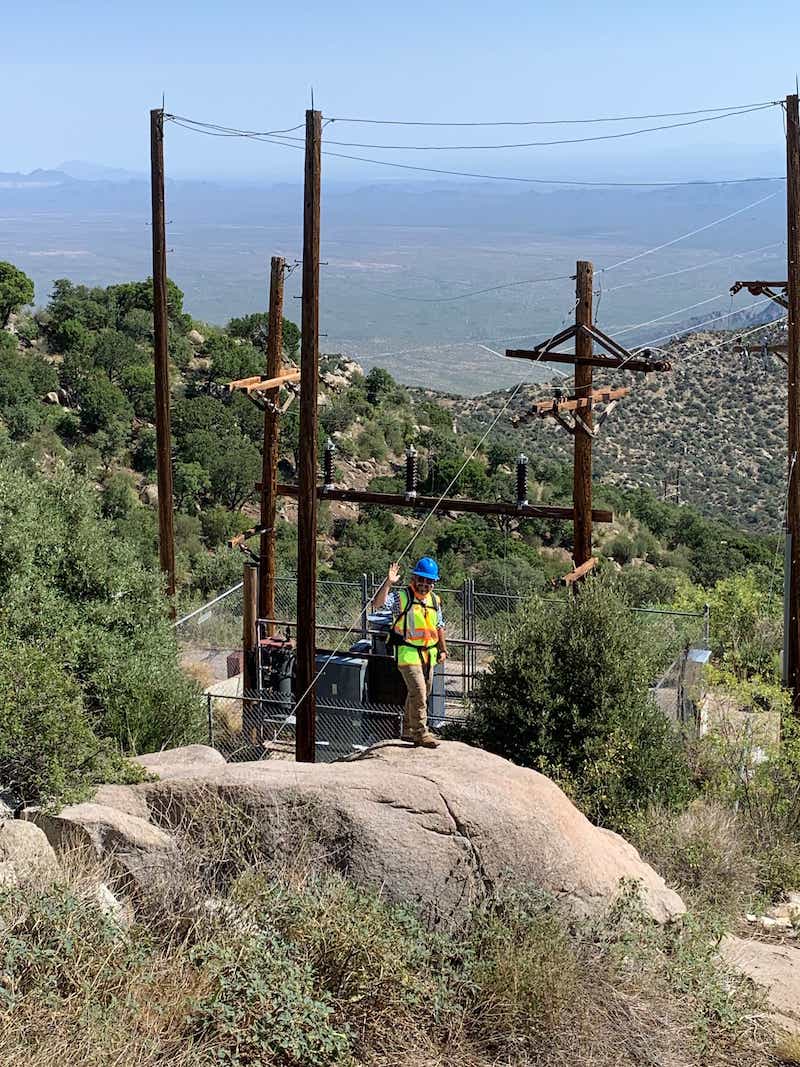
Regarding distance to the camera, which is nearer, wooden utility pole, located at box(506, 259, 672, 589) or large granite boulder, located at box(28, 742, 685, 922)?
large granite boulder, located at box(28, 742, 685, 922)

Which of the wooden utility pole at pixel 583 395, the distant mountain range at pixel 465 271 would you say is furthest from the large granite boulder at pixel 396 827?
the distant mountain range at pixel 465 271

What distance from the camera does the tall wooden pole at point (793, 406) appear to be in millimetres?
15375

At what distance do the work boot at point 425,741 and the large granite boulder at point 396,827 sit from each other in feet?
3.87

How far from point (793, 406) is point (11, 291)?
35.4 meters

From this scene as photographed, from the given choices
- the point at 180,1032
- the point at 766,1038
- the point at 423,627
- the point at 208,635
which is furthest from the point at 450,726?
the point at 208,635

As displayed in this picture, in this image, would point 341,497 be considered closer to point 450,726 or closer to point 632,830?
point 450,726

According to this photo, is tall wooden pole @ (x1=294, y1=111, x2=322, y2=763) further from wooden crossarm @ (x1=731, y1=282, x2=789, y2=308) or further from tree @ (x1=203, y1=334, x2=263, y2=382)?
tree @ (x1=203, y1=334, x2=263, y2=382)

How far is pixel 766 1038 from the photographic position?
8.11 meters

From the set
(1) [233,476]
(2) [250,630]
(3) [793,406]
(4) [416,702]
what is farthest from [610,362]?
(1) [233,476]

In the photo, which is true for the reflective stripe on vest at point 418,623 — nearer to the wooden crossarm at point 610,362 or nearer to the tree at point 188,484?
the wooden crossarm at point 610,362

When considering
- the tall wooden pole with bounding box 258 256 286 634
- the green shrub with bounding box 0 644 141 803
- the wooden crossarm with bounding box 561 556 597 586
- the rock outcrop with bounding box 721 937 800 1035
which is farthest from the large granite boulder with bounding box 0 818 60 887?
the tall wooden pole with bounding box 258 256 286 634

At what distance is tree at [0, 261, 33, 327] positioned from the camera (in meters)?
44.6

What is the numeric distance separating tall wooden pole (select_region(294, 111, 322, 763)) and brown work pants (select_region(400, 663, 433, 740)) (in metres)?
2.91

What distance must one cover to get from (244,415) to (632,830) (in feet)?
109
